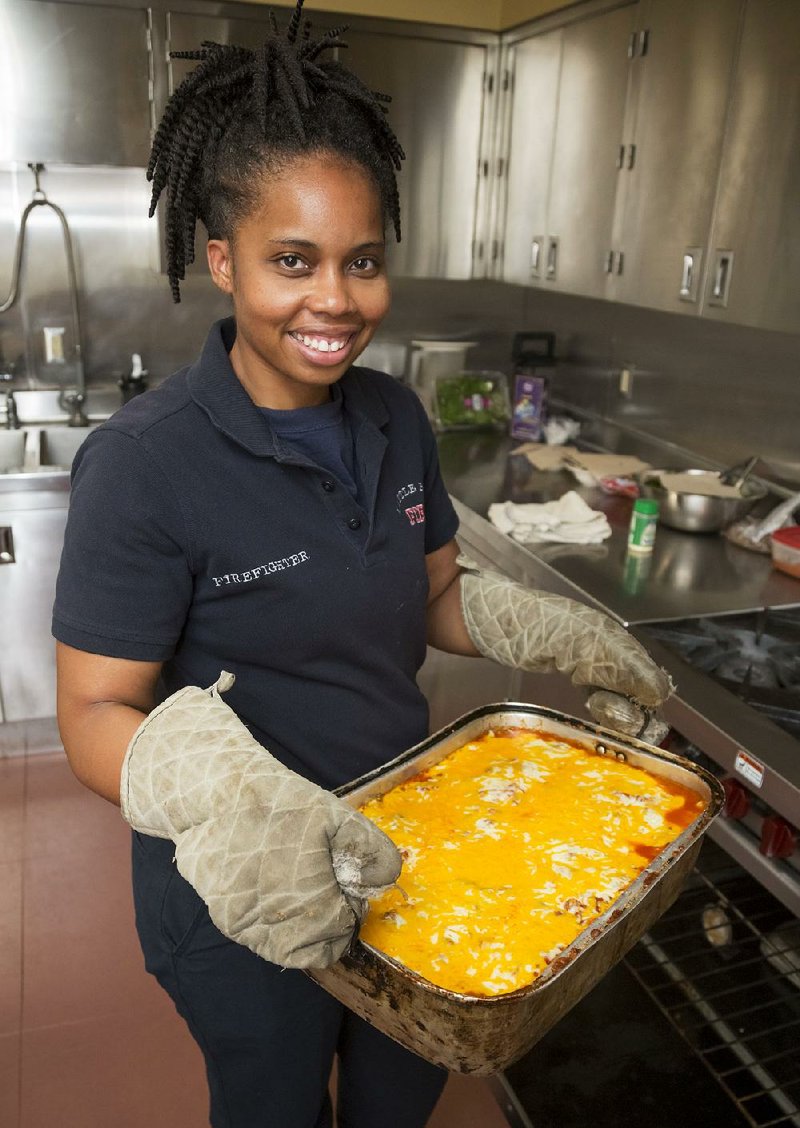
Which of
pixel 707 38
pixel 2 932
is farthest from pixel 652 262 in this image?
pixel 2 932

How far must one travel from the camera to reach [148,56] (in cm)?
276

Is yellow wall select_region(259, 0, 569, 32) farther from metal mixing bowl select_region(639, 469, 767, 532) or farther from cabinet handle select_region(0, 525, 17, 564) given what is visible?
cabinet handle select_region(0, 525, 17, 564)

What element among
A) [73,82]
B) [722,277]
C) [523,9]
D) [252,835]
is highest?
[523,9]

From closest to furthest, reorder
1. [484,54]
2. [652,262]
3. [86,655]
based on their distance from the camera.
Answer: [86,655] → [652,262] → [484,54]

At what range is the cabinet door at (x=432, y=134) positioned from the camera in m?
3.00

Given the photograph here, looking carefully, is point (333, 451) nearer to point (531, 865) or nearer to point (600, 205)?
point (531, 865)

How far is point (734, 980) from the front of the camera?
5.37 ft

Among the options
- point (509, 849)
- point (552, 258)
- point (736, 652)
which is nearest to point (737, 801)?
point (736, 652)

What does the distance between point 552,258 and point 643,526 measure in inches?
42.7

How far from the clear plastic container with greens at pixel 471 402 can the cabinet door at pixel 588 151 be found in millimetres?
540

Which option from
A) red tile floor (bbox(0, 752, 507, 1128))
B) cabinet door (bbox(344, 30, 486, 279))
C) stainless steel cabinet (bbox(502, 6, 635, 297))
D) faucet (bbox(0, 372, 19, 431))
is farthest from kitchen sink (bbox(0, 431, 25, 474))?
stainless steel cabinet (bbox(502, 6, 635, 297))

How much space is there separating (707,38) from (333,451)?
167 centimetres

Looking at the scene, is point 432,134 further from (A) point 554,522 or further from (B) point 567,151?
(A) point 554,522

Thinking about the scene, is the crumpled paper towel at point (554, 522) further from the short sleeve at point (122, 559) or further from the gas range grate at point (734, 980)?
the short sleeve at point (122, 559)
